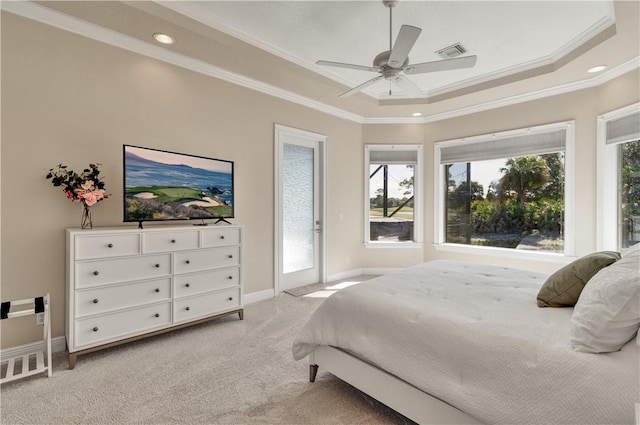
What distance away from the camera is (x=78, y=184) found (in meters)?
2.50

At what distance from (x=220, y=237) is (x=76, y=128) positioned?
154cm

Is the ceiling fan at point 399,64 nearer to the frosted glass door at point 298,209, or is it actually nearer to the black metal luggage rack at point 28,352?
the frosted glass door at point 298,209

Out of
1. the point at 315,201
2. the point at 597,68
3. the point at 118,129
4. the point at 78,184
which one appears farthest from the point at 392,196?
the point at 78,184

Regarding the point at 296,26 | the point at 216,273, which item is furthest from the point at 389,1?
the point at 216,273

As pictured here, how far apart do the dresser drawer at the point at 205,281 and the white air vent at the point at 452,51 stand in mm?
3206

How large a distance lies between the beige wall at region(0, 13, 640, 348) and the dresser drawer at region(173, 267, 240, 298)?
60 centimetres

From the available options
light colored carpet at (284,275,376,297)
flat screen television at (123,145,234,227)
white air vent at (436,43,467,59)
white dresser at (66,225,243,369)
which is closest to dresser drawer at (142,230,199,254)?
white dresser at (66,225,243,369)

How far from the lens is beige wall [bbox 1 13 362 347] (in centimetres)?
240

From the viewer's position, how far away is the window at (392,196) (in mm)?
5387

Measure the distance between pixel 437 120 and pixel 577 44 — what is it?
2169 millimetres

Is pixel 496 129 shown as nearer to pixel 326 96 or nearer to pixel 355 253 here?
pixel 326 96

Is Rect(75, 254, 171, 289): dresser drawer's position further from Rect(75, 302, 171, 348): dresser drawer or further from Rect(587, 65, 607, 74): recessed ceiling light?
Rect(587, 65, 607, 74): recessed ceiling light

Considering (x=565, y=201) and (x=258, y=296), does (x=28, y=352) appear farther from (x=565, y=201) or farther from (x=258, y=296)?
(x=565, y=201)

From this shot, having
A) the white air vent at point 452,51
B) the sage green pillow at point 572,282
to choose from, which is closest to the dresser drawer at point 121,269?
the sage green pillow at point 572,282
